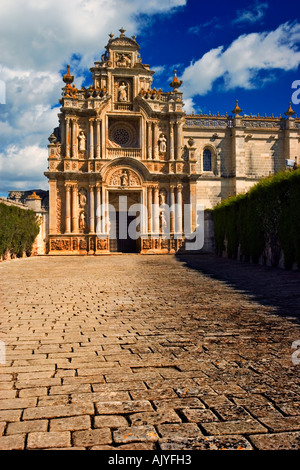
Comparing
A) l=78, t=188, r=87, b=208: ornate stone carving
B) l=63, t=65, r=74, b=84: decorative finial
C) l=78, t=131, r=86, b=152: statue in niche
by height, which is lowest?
l=78, t=188, r=87, b=208: ornate stone carving

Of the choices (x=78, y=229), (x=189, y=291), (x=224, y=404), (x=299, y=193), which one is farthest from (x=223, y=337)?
(x=78, y=229)

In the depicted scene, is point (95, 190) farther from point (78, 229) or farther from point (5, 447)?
point (5, 447)

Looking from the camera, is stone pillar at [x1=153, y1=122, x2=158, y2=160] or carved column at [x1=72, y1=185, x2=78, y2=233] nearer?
carved column at [x1=72, y1=185, x2=78, y2=233]

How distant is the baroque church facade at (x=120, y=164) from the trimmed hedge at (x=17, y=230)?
3.00 m

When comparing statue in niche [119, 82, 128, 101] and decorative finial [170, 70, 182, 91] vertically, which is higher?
decorative finial [170, 70, 182, 91]

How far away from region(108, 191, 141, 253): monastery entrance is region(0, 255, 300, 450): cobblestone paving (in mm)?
23153

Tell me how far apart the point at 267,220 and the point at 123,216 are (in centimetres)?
1547

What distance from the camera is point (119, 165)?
3012cm

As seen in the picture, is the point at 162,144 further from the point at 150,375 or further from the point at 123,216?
the point at 150,375

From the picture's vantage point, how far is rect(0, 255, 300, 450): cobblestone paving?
2729mm

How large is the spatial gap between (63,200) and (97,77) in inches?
378

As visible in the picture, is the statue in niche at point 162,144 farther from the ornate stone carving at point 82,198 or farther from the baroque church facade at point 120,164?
the ornate stone carving at point 82,198

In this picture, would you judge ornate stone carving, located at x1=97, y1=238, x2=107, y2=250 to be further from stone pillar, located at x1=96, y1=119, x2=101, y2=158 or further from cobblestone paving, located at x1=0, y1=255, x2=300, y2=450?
cobblestone paving, located at x1=0, y1=255, x2=300, y2=450

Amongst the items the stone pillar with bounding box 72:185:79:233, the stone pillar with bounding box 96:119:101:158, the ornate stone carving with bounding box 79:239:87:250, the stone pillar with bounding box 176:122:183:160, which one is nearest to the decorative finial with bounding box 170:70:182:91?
the stone pillar with bounding box 176:122:183:160
